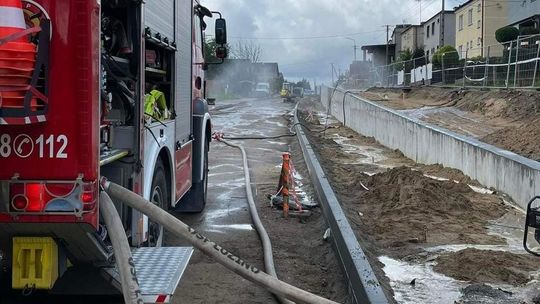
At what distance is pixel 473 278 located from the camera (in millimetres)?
6023

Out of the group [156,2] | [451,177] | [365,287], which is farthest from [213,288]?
[451,177]

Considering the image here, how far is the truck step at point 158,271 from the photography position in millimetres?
4023

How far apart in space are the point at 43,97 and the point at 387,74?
1863 inches

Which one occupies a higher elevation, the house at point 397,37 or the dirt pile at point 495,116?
the house at point 397,37

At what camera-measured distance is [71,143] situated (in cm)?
368

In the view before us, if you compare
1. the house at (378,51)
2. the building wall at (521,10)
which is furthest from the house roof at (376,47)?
the building wall at (521,10)

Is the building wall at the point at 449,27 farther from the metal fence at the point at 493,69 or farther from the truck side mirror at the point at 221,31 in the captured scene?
the truck side mirror at the point at 221,31

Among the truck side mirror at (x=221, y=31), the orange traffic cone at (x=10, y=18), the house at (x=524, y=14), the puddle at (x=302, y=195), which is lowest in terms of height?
the puddle at (x=302, y=195)

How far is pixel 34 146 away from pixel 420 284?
12.5 ft

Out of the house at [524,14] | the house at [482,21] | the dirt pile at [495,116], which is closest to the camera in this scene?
the dirt pile at [495,116]

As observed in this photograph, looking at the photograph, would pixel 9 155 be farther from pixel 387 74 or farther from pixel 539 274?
pixel 387 74

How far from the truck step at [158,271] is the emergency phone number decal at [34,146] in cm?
104

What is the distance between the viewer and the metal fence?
19672mm

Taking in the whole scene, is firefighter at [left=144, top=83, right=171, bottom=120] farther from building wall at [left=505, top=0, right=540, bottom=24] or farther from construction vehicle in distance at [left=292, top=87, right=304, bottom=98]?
construction vehicle in distance at [left=292, top=87, right=304, bottom=98]
